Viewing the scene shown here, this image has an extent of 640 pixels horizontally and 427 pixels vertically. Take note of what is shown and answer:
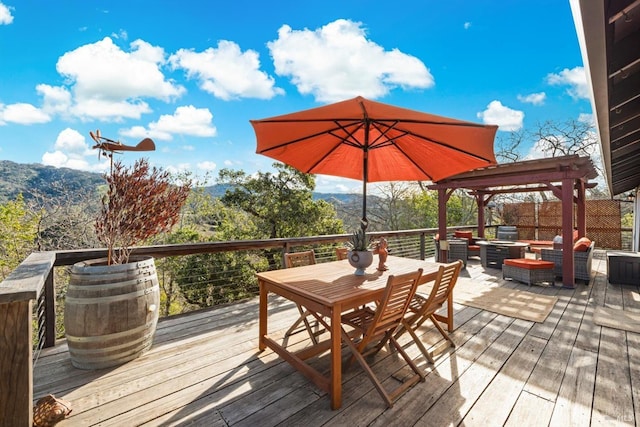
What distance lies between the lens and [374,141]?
3.19 meters

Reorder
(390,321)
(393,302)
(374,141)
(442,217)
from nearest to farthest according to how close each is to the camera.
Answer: (393,302) < (390,321) < (374,141) < (442,217)

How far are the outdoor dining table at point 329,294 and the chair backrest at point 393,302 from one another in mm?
166

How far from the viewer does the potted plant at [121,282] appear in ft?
7.23

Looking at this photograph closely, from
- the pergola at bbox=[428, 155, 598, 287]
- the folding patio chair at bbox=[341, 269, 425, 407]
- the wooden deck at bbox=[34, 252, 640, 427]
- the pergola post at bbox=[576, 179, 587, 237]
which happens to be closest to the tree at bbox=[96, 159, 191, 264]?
the wooden deck at bbox=[34, 252, 640, 427]

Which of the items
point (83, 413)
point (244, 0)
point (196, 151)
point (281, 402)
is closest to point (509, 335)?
point (281, 402)

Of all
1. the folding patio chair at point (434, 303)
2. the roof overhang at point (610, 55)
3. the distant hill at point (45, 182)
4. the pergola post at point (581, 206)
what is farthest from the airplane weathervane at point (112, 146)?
the pergola post at point (581, 206)

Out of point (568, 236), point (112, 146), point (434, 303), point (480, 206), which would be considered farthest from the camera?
point (480, 206)

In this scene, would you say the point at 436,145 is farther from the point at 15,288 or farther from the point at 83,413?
the point at 83,413

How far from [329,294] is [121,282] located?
1.77m

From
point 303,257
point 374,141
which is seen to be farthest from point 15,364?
point 374,141

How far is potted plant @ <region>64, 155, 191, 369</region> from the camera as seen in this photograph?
2.20 meters

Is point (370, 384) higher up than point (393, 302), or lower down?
lower down

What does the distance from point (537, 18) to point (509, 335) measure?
8.74m

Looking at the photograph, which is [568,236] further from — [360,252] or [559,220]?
[559,220]
